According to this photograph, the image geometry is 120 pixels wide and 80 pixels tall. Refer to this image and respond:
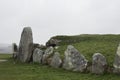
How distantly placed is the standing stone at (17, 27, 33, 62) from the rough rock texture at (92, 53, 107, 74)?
556 inches

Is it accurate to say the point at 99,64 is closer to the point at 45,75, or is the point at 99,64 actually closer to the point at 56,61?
the point at 45,75

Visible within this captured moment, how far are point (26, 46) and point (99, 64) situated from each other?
1570 centimetres

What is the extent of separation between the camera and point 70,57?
34.9 meters

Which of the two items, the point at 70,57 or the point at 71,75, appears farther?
the point at 70,57

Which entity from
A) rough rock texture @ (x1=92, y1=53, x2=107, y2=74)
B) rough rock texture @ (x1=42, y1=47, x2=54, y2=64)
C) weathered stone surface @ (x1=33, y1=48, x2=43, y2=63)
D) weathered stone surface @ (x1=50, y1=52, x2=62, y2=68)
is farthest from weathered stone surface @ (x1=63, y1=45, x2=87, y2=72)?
weathered stone surface @ (x1=33, y1=48, x2=43, y2=63)

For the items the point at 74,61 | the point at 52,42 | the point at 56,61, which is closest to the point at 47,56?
the point at 56,61

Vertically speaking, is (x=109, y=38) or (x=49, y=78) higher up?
(x=109, y=38)

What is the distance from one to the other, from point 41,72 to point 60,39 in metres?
19.2

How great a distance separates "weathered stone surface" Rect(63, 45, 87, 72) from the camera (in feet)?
109

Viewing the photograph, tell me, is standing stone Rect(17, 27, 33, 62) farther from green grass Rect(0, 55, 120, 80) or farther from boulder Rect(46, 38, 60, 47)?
green grass Rect(0, 55, 120, 80)

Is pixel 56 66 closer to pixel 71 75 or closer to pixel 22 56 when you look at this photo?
pixel 71 75

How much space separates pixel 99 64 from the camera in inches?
1228

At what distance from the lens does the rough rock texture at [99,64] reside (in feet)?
102

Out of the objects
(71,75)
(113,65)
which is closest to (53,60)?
(71,75)
